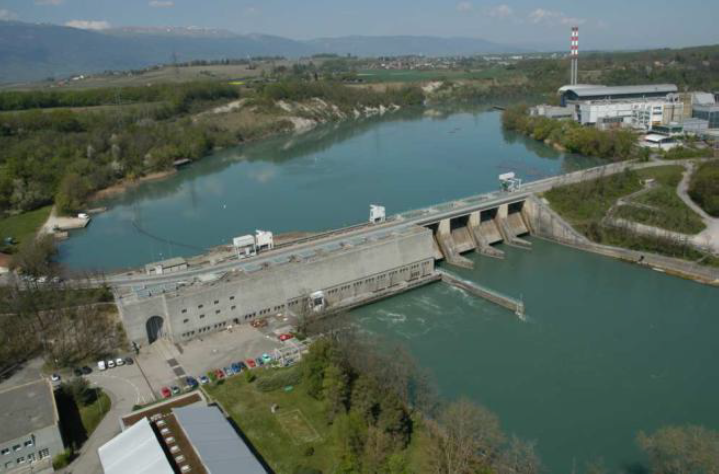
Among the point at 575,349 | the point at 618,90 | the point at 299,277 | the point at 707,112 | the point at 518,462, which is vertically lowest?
the point at 575,349

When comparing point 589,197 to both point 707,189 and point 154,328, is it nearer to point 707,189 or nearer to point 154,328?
point 707,189

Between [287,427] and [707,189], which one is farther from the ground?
Result: [707,189]

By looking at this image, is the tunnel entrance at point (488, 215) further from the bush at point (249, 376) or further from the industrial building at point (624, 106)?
the industrial building at point (624, 106)

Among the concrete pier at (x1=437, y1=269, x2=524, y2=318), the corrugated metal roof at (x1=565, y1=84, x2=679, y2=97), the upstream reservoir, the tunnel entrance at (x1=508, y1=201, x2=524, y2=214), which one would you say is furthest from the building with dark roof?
the concrete pier at (x1=437, y1=269, x2=524, y2=318)

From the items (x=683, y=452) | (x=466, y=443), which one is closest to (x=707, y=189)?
(x=683, y=452)

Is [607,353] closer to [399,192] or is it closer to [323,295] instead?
[323,295]

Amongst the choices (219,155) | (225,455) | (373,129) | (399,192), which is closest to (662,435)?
(225,455)
